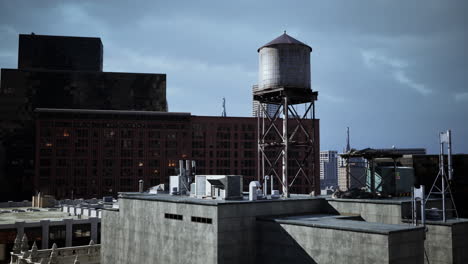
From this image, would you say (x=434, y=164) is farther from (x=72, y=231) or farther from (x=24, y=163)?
(x=24, y=163)

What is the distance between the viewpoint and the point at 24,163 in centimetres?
16525

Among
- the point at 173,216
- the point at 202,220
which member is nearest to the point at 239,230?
the point at 202,220

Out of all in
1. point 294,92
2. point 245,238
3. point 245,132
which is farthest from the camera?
point 245,132

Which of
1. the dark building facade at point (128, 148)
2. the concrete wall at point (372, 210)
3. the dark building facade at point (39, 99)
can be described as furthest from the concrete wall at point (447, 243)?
the dark building facade at point (39, 99)

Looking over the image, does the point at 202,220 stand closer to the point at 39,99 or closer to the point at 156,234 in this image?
the point at 156,234

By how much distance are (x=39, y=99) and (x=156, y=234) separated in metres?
148

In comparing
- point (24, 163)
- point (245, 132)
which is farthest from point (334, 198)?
point (24, 163)

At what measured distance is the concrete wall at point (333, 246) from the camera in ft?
101

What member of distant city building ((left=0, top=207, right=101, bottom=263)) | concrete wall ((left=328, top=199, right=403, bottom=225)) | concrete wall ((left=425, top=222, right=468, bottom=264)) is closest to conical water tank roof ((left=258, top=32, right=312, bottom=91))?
concrete wall ((left=328, top=199, right=403, bottom=225))

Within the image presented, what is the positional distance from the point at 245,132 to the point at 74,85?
7576 centimetres

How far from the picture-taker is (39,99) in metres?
174

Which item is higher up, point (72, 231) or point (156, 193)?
point (156, 193)

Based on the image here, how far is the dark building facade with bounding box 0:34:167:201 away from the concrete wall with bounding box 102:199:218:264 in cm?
12361

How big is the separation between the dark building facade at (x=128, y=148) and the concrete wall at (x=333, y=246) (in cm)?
11117
